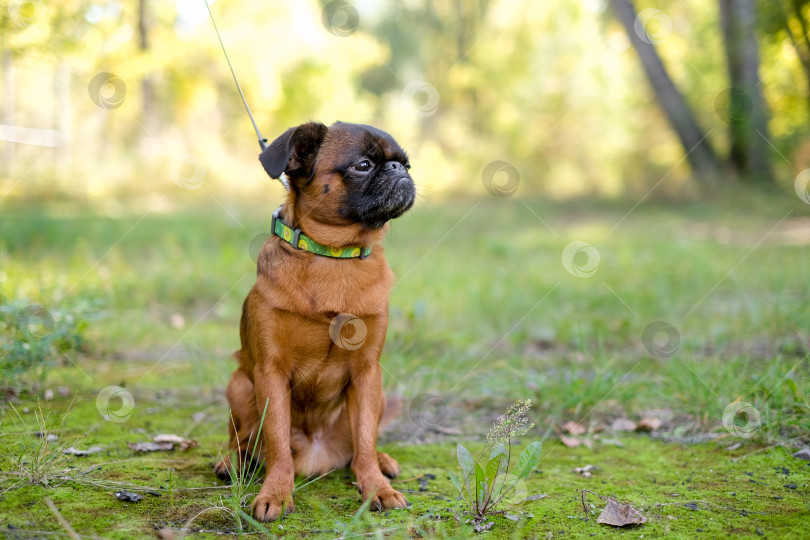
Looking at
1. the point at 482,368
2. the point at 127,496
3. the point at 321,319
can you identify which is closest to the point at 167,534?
the point at 127,496

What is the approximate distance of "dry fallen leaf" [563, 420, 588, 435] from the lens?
319cm

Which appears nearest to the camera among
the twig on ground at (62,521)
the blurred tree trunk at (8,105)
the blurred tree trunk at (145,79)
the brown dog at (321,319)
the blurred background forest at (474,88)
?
the twig on ground at (62,521)

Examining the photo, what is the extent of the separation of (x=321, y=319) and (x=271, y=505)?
698 mm

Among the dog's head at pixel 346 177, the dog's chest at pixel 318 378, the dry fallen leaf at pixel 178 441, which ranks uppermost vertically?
the dog's head at pixel 346 177

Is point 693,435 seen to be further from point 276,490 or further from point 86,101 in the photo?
point 86,101

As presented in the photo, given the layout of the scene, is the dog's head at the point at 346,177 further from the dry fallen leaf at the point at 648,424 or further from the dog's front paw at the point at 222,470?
the dry fallen leaf at the point at 648,424

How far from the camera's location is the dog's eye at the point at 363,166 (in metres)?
2.80

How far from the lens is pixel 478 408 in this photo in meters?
3.67

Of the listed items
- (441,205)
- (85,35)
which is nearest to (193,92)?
(85,35)

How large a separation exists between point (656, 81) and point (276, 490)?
12341 mm

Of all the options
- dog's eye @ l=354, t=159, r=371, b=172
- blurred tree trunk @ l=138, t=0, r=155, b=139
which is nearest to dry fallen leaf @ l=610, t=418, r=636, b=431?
dog's eye @ l=354, t=159, r=371, b=172

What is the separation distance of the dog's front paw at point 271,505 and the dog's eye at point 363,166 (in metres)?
1.36

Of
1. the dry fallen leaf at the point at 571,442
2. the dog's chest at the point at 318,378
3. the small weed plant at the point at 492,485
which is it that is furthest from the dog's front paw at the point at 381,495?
the dry fallen leaf at the point at 571,442

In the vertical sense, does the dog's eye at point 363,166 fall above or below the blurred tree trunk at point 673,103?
below
